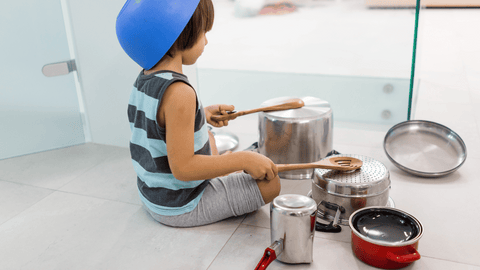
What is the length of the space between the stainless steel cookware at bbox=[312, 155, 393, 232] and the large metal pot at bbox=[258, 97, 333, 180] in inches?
7.7

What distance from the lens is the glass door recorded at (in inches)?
53.4

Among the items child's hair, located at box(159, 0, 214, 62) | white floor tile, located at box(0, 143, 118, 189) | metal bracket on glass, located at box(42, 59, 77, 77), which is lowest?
white floor tile, located at box(0, 143, 118, 189)

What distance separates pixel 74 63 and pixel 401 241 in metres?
1.18

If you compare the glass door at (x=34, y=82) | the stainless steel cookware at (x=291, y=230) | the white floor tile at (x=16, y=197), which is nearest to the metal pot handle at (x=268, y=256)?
the stainless steel cookware at (x=291, y=230)

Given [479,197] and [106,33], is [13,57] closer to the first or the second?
[106,33]

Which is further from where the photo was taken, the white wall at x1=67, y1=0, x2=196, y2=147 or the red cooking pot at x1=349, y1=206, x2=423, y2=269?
the white wall at x1=67, y1=0, x2=196, y2=147

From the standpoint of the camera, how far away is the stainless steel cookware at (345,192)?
38.4 inches

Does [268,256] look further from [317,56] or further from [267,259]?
[317,56]

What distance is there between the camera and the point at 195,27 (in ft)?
2.91

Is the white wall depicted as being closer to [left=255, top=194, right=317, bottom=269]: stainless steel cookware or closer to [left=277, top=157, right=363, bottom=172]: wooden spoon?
[left=277, top=157, right=363, bottom=172]: wooden spoon

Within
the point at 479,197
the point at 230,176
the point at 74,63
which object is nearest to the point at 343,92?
the point at 479,197

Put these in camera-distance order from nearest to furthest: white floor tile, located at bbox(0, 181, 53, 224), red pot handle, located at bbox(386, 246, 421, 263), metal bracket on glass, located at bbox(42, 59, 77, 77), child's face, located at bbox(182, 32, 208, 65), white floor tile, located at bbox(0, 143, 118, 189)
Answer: red pot handle, located at bbox(386, 246, 421, 263) < child's face, located at bbox(182, 32, 208, 65) < white floor tile, located at bbox(0, 181, 53, 224) < white floor tile, located at bbox(0, 143, 118, 189) < metal bracket on glass, located at bbox(42, 59, 77, 77)

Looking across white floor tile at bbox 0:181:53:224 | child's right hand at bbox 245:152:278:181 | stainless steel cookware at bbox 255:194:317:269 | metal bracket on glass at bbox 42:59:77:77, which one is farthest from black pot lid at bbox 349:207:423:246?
metal bracket on glass at bbox 42:59:77:77

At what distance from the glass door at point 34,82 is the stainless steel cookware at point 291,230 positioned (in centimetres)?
97
